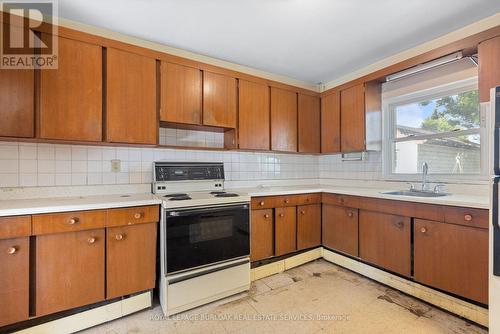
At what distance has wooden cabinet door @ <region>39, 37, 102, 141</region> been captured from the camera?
176 cm

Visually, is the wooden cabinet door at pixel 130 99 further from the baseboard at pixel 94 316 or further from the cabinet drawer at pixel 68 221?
the baseboard at pixel 94 316

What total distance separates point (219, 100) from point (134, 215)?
1417 mm

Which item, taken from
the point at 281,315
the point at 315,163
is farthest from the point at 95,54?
the point at 315,163

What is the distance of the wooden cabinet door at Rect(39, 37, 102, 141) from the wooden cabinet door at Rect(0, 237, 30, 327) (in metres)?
0.78

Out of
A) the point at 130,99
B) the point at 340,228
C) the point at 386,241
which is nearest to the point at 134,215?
the point at 130,99

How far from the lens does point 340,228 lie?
273 centimetres

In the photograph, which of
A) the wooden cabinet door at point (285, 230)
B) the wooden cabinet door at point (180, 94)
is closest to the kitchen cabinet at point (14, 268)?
the wooden cabinet door at point (180, 94)

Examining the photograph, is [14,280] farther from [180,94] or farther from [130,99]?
[180,94]

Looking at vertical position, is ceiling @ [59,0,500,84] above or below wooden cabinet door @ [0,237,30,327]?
above

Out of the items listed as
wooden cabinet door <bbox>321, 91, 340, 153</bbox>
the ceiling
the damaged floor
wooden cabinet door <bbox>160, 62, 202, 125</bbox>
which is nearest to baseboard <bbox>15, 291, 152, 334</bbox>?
the damaged floor

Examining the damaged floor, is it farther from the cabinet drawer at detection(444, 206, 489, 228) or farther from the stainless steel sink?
the stainless steel sink

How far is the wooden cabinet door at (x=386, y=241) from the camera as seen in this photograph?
2.12m

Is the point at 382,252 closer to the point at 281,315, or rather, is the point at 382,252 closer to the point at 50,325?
the point at 281,315

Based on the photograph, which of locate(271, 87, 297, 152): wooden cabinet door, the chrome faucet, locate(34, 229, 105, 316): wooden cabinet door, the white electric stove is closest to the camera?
locate(34, 229, 105, 316): wooden cabinet door
